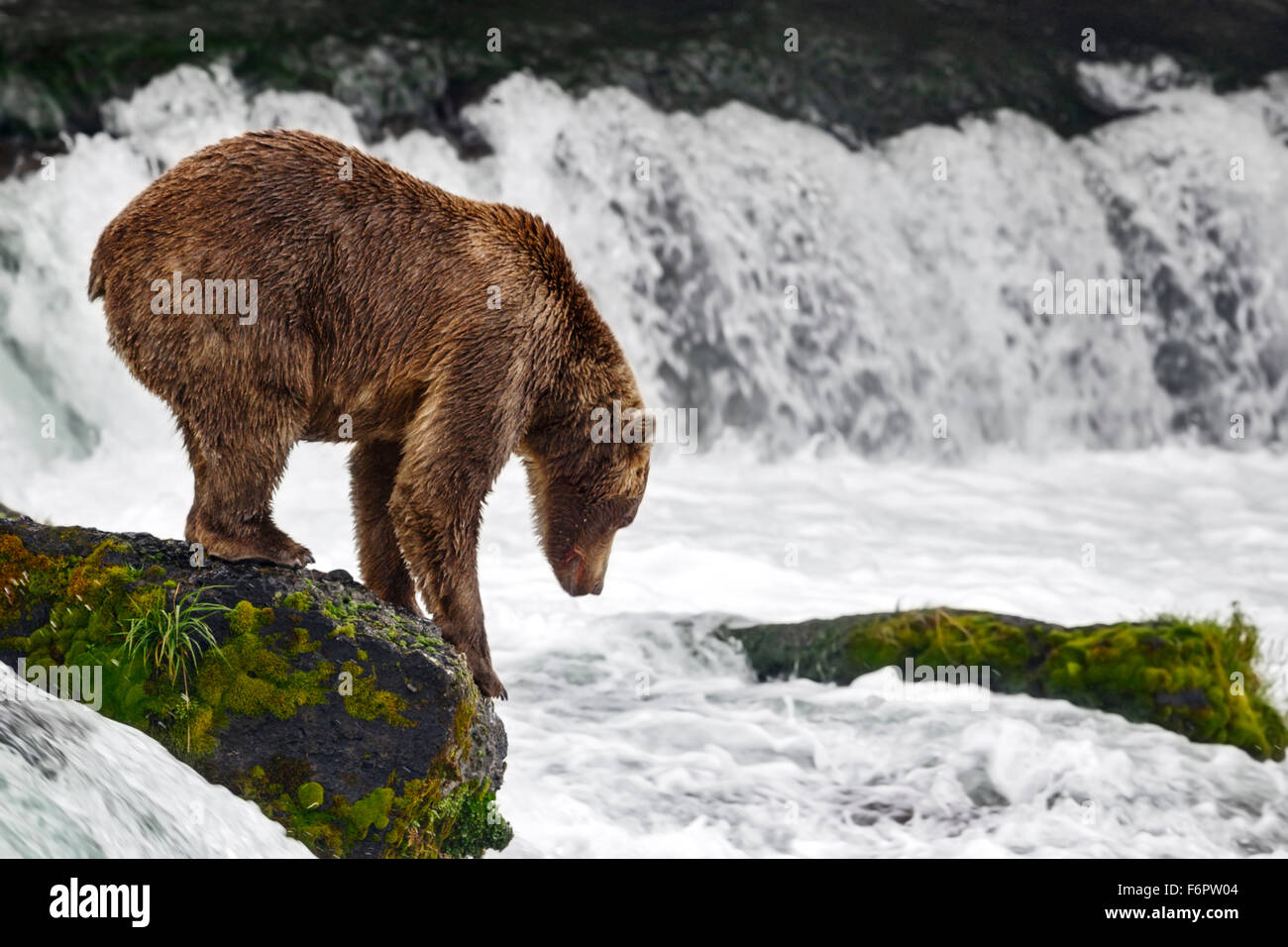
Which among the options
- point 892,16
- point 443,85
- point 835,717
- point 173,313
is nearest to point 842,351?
point 892,16

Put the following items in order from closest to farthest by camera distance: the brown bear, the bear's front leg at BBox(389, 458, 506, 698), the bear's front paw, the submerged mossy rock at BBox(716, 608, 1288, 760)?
the brown bear, the bear's front leg at BBox(389, 458, 506, 698), the bear's front paw, the submerged mossy rock at BBox(716, 608, 1288, 760)

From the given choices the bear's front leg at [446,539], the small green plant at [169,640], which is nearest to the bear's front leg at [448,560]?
the bear's front leg at [446,539]

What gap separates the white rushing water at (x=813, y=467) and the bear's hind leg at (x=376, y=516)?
1.24 m

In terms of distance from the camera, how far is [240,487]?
669 centimetres

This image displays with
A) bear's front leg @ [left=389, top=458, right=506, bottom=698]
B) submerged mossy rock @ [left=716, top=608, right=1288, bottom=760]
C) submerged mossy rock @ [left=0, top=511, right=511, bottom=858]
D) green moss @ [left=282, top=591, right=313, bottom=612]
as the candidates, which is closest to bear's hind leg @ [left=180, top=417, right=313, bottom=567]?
submerged mossy rock @ [left=0, top=511, right=511, bottom=858]

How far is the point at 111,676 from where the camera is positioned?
6305mm

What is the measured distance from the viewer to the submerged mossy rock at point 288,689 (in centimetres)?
620

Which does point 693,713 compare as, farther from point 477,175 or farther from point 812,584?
point 477,175

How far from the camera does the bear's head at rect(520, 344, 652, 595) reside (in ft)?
24.0

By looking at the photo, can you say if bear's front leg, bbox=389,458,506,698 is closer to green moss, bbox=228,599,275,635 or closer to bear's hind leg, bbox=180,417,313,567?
bear's hind leg, bbox=180,417,313,567

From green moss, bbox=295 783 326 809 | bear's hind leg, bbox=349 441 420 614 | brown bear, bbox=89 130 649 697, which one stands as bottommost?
green moss, bbox=295 783 326 809

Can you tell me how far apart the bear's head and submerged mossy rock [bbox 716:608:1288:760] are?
2938mm

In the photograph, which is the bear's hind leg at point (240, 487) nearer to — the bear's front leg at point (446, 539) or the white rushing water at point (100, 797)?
the bear's front leg at point (446, 539)

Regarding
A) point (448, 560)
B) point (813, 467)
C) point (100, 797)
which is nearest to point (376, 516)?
point (448, 560)
